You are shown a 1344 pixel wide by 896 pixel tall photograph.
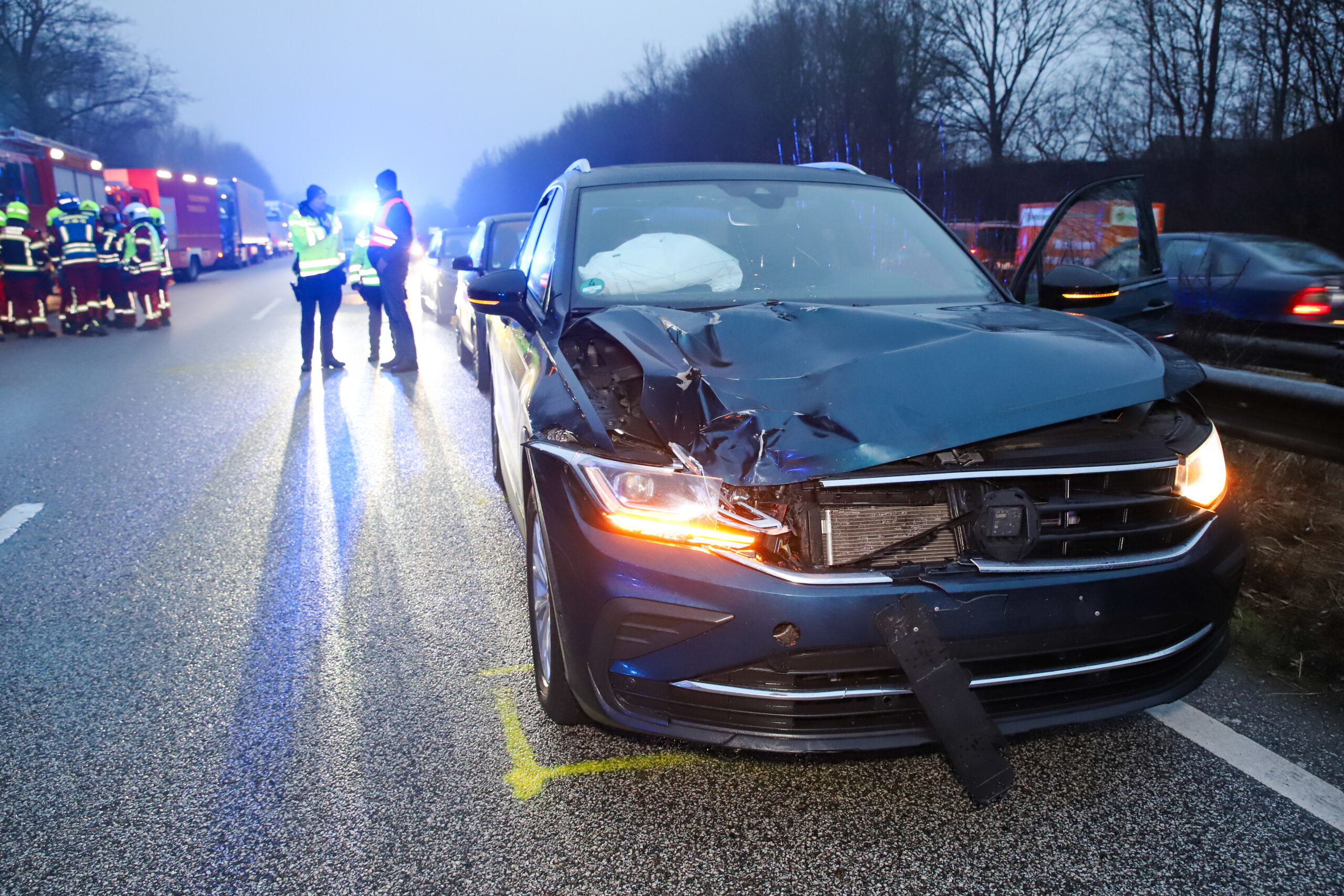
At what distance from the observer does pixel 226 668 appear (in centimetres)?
369

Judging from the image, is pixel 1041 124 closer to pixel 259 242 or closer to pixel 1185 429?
pixel 259 242

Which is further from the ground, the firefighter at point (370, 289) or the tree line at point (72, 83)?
the tree line at point (72, 83)

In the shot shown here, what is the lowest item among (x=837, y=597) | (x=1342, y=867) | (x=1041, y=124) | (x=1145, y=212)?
(x=1342, y=867)

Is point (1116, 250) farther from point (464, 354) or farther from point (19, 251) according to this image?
point (19, 251)

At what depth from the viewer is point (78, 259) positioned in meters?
16.1

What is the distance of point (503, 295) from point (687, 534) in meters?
2.13

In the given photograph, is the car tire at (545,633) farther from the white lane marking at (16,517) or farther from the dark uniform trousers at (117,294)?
the dark uniform trousers at (117,294)

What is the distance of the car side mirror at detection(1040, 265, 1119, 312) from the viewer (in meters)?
4.00

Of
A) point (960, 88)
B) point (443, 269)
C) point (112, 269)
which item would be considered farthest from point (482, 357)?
point (960, 88)

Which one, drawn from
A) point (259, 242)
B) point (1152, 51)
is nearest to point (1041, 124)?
point (1152, 51)

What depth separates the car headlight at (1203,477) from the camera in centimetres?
271

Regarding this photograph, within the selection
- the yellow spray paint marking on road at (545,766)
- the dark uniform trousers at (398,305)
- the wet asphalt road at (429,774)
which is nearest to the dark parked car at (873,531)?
the yellow spray paint marking on road at (545,766)

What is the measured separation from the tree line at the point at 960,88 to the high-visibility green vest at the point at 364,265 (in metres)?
21.0

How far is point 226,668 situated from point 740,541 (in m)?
2.27
